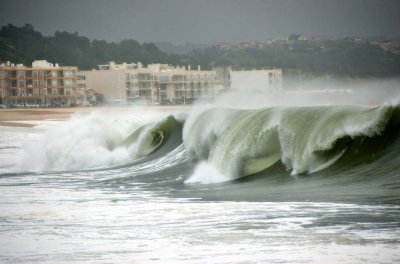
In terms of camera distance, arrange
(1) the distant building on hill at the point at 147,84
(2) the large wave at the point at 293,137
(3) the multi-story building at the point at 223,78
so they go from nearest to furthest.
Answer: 1. (2) the large wave at the point at 293,137
2. (1) the distant building on hill at the point at 147,84
3. (3) the multi-story building at the point at 223,78

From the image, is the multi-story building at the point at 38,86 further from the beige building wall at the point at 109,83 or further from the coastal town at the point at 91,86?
the beige building wall at the point at 109,83

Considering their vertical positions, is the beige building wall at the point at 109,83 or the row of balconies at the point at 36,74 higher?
the row of balconies at the point at 36,74

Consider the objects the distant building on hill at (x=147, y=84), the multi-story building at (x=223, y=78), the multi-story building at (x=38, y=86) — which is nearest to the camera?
the multi-story building at (x=38, y=86)

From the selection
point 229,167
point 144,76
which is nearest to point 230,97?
point 229,167

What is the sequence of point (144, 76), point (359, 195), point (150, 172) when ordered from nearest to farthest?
point (359, 195), point (150, 172), point (144, 76)

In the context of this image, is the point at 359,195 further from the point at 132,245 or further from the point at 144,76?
the point at 144,76

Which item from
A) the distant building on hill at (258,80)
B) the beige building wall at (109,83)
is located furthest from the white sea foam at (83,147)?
the distant building on hill at (258,80)
